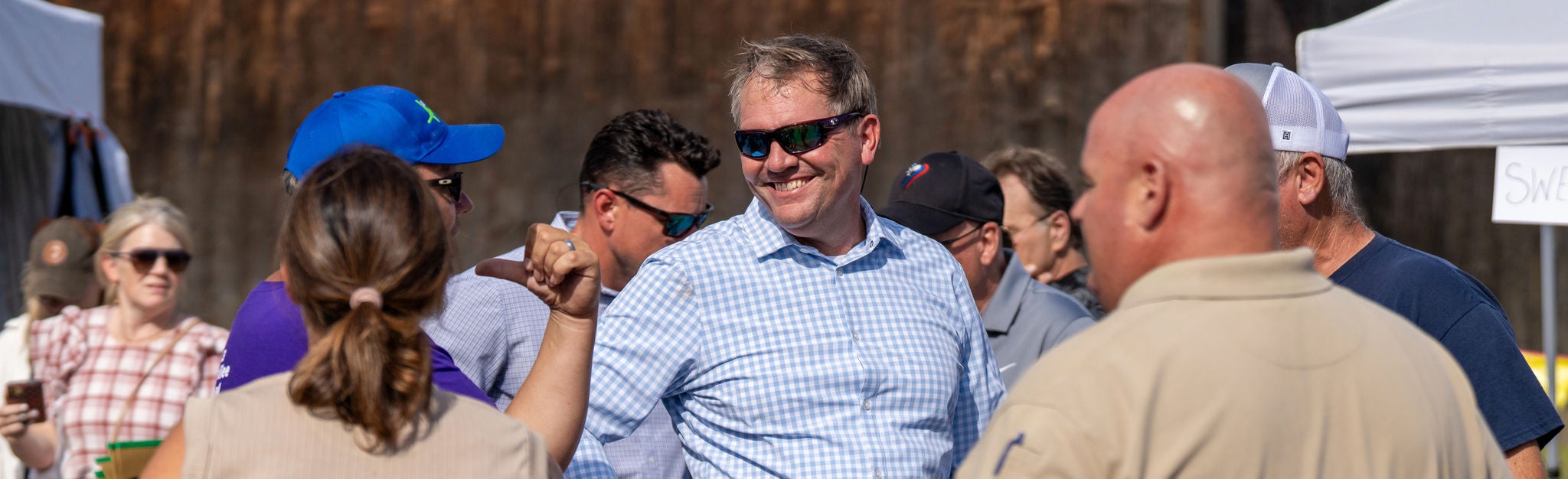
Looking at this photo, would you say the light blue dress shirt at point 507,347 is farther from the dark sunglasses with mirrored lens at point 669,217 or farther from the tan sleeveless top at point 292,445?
the tan sleeveless top at point 292,445

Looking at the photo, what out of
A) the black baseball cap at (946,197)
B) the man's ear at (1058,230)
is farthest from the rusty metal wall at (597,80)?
the black baseball cap at (946,197)

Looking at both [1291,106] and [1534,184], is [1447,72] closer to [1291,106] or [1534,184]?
[1534,184]

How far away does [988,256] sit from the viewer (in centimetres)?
381

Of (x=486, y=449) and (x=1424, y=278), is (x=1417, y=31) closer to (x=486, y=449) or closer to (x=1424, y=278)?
(x=1424, y=278)

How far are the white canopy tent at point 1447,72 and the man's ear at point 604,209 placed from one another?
228cm

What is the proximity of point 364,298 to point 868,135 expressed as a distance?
132cm

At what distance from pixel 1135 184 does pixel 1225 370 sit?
240 millimetres

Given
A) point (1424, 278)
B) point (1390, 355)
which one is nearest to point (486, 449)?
point (1390, 355)

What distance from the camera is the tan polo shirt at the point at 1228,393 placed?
1.25m

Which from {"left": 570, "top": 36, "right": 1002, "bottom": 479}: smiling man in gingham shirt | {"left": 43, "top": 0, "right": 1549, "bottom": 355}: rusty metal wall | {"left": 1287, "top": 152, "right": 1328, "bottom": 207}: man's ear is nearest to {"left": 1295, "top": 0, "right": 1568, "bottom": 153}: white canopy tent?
{"left": 1287, "top": 152, "right": 1328, "bottom": 207}: man's ear

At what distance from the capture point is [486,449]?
1.59 meters

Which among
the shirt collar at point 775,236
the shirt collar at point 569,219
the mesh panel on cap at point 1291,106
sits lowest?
the shirt collar at point 569,219

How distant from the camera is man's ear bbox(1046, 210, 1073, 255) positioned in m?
4.57

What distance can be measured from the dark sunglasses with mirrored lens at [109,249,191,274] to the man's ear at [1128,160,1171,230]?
4.07 metres
